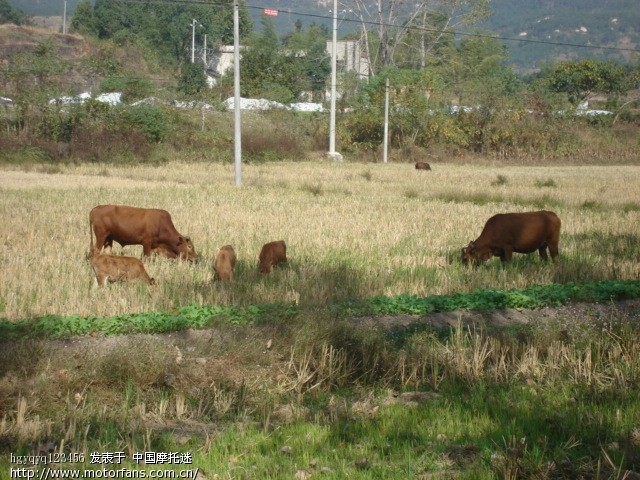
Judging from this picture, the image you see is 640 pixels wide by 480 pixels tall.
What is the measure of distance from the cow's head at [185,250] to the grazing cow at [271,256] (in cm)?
136

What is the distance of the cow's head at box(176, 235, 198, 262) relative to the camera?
44.8 feet

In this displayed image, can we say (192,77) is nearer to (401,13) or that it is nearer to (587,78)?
(401,13)

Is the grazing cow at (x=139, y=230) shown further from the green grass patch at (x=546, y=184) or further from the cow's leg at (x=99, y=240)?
the green grass patch at (x=546, y=184)

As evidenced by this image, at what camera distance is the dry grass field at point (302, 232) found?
10961 millimetres

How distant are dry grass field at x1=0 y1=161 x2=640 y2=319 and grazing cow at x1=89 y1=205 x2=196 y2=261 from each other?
0.49 m

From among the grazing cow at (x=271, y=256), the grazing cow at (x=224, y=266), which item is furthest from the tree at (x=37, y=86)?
the grazing cow at (x=224, y=266)

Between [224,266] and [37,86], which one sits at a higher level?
[37,86]

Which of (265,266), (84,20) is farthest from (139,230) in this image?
(84,20)

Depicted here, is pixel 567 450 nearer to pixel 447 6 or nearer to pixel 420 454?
pixel 420 454

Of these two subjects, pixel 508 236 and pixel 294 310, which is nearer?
pixel 294 310

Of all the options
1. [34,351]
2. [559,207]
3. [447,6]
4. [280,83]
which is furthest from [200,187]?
[447,6]

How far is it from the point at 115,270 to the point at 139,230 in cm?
253

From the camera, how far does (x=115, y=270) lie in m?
11.4

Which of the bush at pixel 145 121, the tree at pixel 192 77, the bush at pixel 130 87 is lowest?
the bush at pixel 145 121
